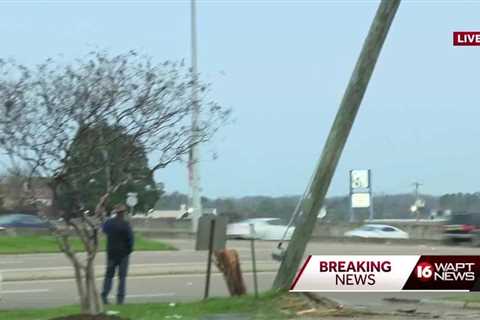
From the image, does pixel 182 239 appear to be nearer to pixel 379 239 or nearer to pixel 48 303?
pixel 379 239

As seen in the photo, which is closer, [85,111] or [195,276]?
[85,111]

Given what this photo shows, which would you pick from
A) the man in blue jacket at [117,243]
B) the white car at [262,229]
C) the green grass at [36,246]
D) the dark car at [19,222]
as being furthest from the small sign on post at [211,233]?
the dark car at [19,222]

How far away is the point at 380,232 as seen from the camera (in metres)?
46.1

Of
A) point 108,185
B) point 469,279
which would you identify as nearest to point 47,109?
point 108,185

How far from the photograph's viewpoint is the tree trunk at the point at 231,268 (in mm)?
14492

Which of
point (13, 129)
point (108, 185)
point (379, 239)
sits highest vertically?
point (13, 129)

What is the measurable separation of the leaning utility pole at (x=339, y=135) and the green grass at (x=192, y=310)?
708mm

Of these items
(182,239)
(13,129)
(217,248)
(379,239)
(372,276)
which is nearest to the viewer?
(13,129)

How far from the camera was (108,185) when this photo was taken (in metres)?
11.3

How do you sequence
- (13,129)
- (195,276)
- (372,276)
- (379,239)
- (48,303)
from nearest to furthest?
(13,129)
(372,276)
(48,303)
(195,276)
(379,239)

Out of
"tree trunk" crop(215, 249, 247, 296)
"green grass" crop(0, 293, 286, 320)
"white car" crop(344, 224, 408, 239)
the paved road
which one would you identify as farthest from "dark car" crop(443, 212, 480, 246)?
"green grass" crop(0, 293, 286, 320)

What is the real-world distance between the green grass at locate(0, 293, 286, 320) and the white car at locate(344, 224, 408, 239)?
31832 mm

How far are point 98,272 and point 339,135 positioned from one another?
10204 mm

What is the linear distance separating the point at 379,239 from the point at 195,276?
2363 centimetres
